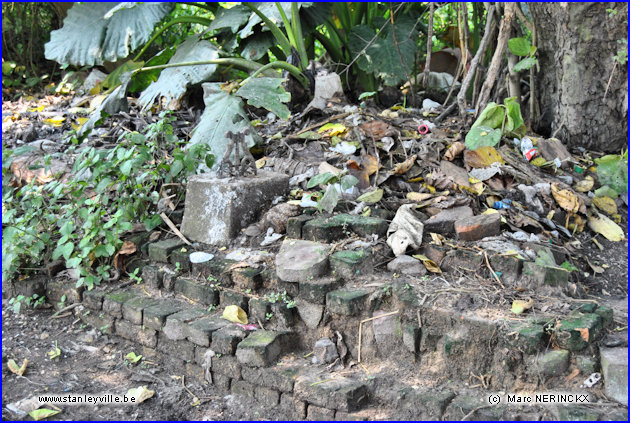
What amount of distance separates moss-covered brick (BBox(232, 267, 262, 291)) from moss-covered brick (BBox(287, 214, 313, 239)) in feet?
0.90

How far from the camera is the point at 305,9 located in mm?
4980

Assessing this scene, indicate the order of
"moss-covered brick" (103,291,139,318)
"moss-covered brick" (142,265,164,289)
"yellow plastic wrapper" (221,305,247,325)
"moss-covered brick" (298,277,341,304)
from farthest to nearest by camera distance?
"moss-covered brick" (142,265,164,289) → "moss-covered brick" (103,291,139,318) → "yellow plastic wrapper" (221,305,247,325) → "moss-covered brick" (298,277,341,304)

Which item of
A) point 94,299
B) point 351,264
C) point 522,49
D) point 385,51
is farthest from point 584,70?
point 94,299

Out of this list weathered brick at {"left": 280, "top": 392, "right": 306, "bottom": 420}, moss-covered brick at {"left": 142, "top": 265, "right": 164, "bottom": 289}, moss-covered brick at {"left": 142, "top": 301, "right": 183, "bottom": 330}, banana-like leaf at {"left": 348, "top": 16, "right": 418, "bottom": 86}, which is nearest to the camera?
weathered brick at {"left": 280, "top": 392, "right": 306, "bottom": 420}

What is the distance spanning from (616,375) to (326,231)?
4.69 feet

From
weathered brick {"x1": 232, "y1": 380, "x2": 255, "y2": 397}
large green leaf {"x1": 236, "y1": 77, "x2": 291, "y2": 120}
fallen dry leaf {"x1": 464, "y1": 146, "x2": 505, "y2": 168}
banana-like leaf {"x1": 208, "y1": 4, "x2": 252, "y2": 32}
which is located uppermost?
banana-like leaf {"x1": 208, "y1": 4, "x2": 252, "y2": 32}

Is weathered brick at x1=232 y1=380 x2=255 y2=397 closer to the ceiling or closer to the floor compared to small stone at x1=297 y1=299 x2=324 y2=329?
closer to the floor

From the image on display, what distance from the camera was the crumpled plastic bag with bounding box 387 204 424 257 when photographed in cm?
288

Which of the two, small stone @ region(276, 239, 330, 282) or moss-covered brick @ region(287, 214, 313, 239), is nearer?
small stone @ region(276, 239, 330, 282)

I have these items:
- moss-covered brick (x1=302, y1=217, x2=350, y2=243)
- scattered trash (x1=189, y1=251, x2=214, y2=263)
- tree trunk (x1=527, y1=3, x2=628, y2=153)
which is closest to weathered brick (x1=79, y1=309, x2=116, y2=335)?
scattered trash (x1=189, y1=251, x2=214, y2=263)

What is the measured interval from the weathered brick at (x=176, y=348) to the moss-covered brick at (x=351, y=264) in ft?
2.52

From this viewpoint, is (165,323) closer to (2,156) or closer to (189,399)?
(189,399)

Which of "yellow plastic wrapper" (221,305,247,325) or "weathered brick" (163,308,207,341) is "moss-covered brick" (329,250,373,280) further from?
"weathered brick" (163,308,207,341)

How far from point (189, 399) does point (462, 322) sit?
48.5 inches
